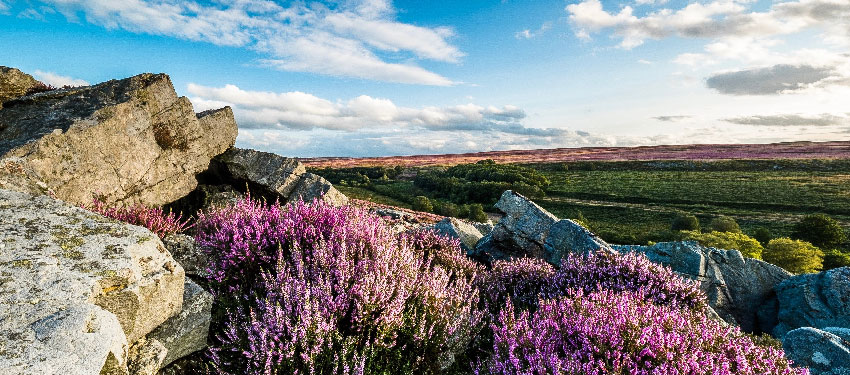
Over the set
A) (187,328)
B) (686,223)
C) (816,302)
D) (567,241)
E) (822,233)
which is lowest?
(686,223)

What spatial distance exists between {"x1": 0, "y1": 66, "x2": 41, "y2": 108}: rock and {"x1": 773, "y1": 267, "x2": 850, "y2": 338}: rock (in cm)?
1765

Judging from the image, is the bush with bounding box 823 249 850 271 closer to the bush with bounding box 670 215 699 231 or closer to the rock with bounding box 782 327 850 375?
the bush with bounding box 670 215 699 231

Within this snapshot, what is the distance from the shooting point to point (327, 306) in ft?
13.0

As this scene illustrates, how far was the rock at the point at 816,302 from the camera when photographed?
27.9 ft

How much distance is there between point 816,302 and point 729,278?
1534 mm

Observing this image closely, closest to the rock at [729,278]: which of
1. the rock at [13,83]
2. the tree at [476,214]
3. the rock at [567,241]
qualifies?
the rock at [567,241]

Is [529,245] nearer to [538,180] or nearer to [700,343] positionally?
[700,343]

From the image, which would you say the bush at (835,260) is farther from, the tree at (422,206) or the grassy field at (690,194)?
the tree at (422,206)

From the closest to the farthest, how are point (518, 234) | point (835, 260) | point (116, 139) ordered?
1. point (116, 139)
2. point (518, 234)
3. point (835, 260)

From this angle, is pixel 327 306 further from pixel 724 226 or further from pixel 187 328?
pixel 724 226

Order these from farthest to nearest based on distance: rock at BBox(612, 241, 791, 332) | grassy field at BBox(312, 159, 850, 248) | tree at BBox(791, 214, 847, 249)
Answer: grassy field at BBox(312, 159, 850, 248)
tree at BBox(791, 214, 847, 249)
rock at BBox(612, 241, 791, 332)

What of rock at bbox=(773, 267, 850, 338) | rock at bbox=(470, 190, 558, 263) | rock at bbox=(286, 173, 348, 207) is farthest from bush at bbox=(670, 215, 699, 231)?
rock at bbox=(286, 173, 348, 207)

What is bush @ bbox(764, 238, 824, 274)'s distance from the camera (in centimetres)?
1814

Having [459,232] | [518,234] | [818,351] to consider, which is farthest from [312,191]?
[818,351]
